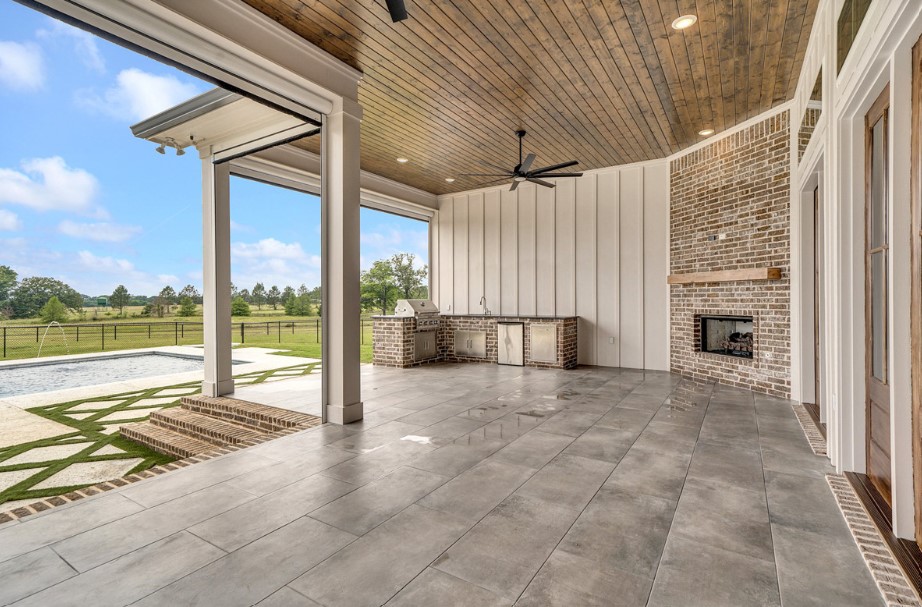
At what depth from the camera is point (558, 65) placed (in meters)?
4.07

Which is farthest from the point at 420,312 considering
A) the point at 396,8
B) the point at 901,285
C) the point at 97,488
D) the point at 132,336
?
the point at 132,336

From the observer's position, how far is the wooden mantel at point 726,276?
4.96 meters

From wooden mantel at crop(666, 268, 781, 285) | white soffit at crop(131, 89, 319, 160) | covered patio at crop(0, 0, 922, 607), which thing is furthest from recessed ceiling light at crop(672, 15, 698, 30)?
white soffit at crop(131, 89, 319, 160)

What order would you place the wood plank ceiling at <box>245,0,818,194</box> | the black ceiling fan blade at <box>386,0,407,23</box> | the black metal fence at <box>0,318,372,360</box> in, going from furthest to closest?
the black metal fence at <box>0,318,372,360</box> → the wood plank ceiling at <box>245,0,818,194</box> → the black ceiling fan blade at <box>386,0,407,23</box>

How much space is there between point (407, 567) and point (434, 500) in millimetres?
626

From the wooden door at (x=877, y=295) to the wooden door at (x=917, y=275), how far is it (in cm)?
44

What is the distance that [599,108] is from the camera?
5.02 m

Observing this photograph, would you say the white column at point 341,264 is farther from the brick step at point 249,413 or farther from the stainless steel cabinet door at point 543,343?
the stainless steel cabinet door at point 543,343

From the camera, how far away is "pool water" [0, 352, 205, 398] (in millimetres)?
6805

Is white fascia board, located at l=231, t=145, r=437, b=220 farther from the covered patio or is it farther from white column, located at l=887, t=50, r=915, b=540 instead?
white column, located at l=887, t=50, r=915, b=540

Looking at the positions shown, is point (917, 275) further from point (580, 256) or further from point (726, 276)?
point (580, 256)

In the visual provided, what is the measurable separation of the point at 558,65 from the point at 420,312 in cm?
477

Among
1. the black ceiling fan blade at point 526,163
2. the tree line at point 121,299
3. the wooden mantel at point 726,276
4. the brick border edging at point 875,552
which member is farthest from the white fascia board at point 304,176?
the brick border edging at point 875,552

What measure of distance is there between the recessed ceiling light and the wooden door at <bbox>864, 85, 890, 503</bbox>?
62.2 inches
